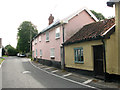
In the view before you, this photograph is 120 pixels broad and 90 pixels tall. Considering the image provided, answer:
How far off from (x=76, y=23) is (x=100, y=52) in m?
7.22

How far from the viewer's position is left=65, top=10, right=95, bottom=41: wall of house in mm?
15789

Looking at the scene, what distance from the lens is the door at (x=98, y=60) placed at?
10079mm

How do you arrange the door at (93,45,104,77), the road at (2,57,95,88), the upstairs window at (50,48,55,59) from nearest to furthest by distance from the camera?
the road at (2,57,95,88), the door at (93,45,104,77), the upstairs window at (50,48,55,59)

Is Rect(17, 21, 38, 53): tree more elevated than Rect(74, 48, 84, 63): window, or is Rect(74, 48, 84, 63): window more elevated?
Rect(17, 21, 38, 53): tree

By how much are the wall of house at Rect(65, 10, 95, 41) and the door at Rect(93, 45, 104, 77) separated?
559 cm

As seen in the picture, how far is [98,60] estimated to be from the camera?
33.9ft

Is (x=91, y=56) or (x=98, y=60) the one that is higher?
(x=91, y=56)

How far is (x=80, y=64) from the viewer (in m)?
12.3

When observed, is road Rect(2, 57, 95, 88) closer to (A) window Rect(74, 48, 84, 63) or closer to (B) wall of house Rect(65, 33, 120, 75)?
(B) wall of house Rect(65, 33, 120, 75)

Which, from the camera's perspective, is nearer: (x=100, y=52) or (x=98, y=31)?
(x=100, y=52)

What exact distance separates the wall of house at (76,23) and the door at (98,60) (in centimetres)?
559

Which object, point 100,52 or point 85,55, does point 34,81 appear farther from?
point 100,52

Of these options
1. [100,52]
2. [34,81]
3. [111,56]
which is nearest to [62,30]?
[100,52]

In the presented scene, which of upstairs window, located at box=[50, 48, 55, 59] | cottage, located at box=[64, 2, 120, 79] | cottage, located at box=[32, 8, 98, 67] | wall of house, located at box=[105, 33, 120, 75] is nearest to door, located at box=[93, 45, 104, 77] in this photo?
cottage, located at box=[64, 2, 120, 79]
